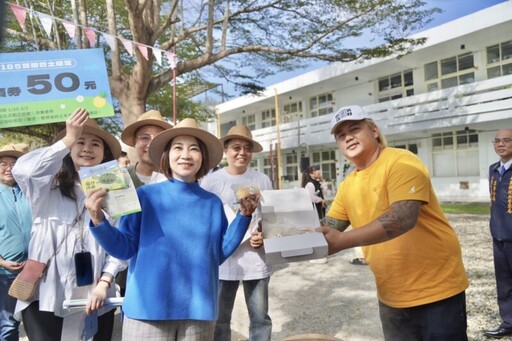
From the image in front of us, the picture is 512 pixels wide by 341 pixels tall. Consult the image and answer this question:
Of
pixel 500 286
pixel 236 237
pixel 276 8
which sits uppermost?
pixel 276 8

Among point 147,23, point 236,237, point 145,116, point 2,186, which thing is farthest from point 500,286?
point 147,23

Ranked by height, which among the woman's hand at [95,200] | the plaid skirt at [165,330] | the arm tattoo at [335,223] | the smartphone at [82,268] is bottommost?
the plaid skirt at [165,330]

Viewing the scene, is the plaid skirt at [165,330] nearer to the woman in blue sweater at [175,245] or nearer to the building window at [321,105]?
the woman in blue sweater at [175,245]

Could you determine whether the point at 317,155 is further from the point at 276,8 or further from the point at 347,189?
the point at 347,189

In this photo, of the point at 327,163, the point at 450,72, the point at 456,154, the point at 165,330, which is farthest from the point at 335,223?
the point at 327,163

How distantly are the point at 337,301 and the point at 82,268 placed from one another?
3.49 metres

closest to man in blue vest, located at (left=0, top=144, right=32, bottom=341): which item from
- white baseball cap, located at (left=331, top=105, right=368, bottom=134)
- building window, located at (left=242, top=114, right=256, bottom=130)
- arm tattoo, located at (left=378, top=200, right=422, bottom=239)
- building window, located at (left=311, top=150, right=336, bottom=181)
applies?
white baseball cap, located at (left=331, top=105, right=368, bottom=134)

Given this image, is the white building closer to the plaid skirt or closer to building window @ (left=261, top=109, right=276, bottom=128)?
building window @ (left=261, top=109, right=276, bottom=128)

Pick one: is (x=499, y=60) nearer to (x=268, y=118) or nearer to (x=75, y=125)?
(x=268, y=118)

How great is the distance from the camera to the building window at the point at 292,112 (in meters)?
27.5

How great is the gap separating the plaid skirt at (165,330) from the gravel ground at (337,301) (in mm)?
2091

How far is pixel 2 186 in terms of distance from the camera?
10.1 feet

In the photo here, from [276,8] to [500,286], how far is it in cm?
844

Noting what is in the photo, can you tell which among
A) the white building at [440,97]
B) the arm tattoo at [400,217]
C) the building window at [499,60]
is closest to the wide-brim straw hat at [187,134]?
the arm tattoo at [400,217]
